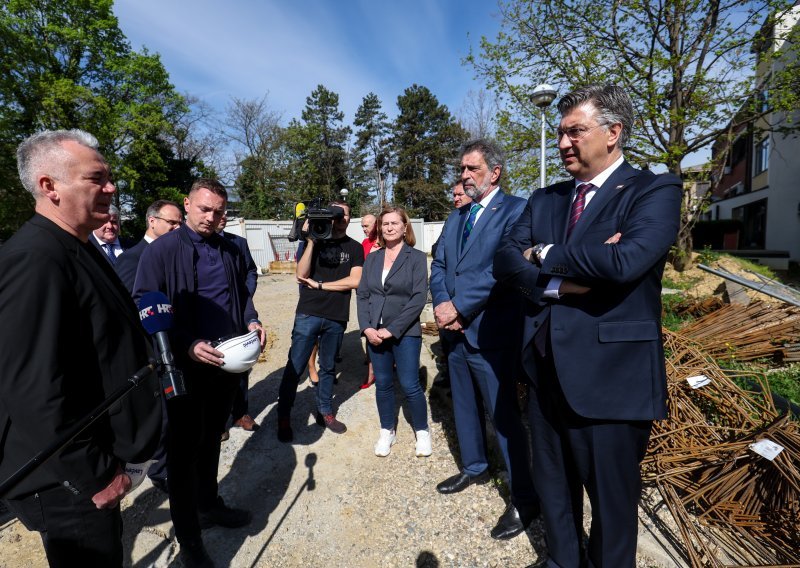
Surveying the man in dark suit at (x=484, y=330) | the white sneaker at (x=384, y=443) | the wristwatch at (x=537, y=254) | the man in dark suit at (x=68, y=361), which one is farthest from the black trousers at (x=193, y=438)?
the wristwatch at (x=537, y=254)

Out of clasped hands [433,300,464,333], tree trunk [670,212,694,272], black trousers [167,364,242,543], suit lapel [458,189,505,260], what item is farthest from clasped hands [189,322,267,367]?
tree trunk [670,212,694,272]

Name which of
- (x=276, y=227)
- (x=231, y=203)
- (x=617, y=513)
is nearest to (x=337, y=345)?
(x=617, y=513)

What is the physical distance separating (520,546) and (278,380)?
151 inches

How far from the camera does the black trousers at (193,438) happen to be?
226 centimetres

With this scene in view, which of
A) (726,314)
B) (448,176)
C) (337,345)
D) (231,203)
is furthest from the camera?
(448,176)

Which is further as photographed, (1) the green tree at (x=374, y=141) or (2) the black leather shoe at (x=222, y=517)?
(1) the green tree at (x=374, y=141)

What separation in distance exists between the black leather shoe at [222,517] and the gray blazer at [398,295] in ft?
5.19

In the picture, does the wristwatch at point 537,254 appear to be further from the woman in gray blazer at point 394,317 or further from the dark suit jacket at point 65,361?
the dark suit jacket at point 65,361

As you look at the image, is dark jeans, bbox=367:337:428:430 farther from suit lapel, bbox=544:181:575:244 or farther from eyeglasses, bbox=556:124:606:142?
eyeglasses, bbox=556:124:606:142

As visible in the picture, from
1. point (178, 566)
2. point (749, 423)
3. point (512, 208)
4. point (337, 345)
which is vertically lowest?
point (178, 566)

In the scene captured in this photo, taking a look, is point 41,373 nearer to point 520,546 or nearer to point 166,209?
point 520,546

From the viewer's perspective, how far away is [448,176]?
39.4 m

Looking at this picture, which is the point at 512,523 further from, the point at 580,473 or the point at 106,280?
the point at 106,280

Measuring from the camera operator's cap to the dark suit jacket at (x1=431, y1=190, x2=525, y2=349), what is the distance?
1326 mm
